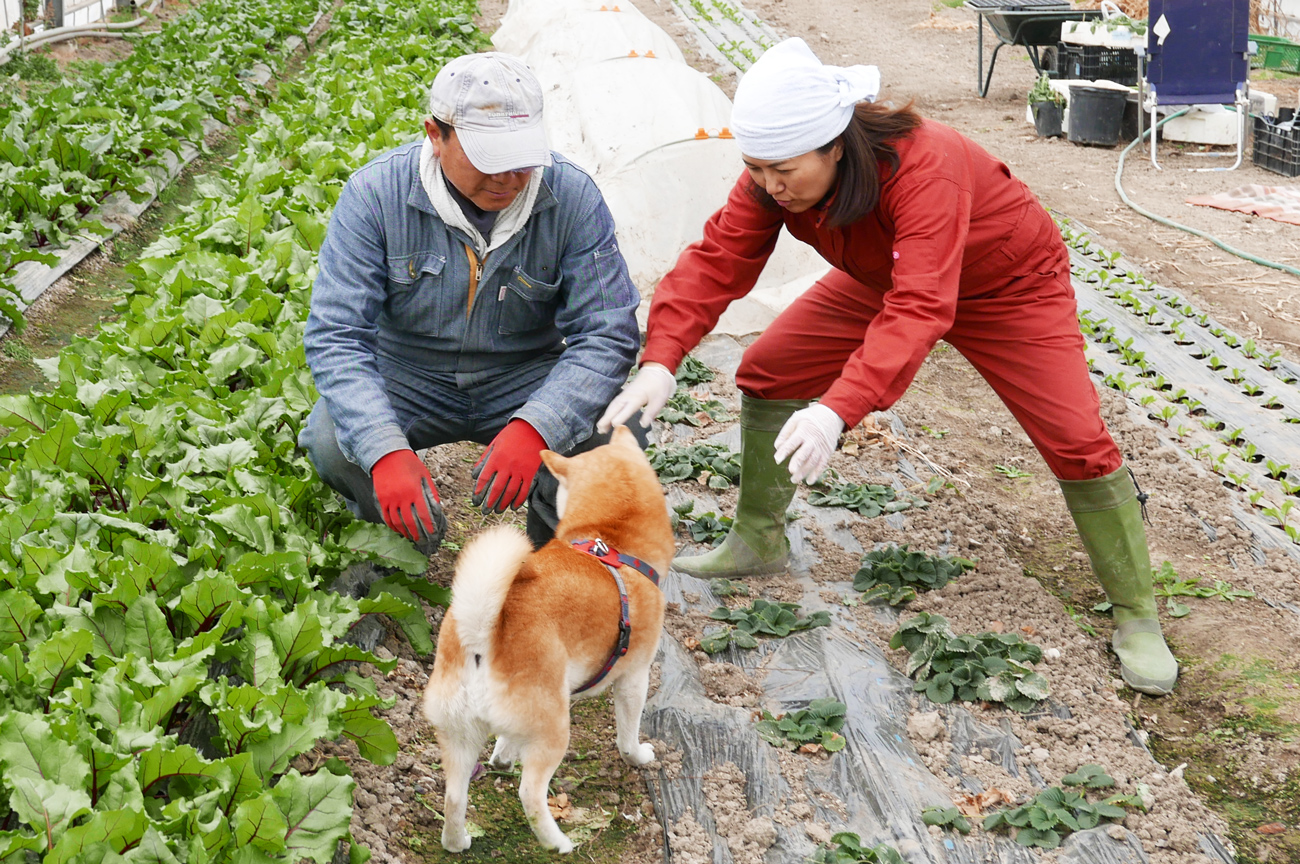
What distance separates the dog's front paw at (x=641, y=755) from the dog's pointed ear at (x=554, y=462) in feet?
2.54

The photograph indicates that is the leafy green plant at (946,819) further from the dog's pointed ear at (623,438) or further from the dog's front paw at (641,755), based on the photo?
the dog's pointed ear at (623,438)

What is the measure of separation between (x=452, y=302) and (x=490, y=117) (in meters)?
0.64

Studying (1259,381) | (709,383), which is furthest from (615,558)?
(1259,381)

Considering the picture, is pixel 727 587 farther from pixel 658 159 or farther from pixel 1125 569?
pixel 658 159

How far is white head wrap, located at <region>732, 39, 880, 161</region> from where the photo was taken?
9.85 ft

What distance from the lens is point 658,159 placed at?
252 inches

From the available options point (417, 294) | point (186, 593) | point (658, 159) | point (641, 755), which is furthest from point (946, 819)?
point (658, 159)

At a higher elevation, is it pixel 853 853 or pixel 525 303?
pixel 525 303

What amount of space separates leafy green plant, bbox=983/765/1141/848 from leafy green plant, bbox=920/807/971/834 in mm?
60

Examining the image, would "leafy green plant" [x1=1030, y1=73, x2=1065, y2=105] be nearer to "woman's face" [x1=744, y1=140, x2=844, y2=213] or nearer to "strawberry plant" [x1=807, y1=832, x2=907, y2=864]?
"woman's face" [x1=744, y1=140, x2=844, y2=213]

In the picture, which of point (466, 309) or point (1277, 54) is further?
point (1277, 54)

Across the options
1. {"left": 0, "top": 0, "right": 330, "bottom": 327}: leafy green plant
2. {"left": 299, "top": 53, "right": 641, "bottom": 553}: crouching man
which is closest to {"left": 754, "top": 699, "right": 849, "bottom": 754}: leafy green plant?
{"left": 299, "top": 53, "right": 641, "bottom": 553}: crouching man

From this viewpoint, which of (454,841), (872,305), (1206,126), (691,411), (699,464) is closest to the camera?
(454,841)

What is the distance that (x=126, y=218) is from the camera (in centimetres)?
716
